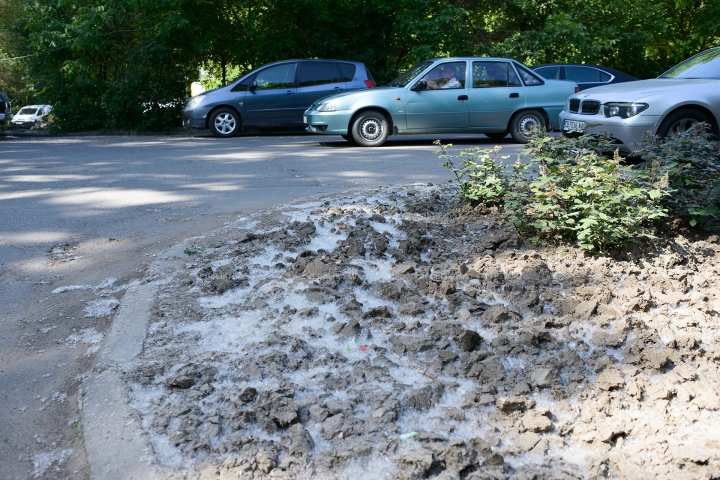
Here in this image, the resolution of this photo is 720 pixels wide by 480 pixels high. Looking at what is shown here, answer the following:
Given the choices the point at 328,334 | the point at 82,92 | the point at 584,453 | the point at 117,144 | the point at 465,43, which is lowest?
the point at 584,453

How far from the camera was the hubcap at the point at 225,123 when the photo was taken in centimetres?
1533

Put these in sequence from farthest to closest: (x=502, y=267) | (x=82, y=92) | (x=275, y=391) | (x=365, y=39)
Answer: (x=365, y=39) → (x=82, y=92) → (x=502, y=267) → (x=275, y=391)

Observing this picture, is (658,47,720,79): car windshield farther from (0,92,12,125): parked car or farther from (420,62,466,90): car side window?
(0,92,12,125): parked car

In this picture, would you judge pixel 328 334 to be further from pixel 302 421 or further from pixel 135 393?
pixel 135 393

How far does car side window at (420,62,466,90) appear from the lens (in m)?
12.5

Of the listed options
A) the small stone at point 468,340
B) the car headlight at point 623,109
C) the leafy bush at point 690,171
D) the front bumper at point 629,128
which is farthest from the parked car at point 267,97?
the small stone at point 468,340

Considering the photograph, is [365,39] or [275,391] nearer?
[275,391]

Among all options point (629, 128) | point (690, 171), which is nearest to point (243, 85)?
point (629, 128)

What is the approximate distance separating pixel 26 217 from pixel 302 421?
16.5ft

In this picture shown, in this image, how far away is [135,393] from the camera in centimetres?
310

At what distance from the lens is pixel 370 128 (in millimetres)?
12430

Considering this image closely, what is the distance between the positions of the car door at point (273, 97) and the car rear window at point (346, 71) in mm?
1095

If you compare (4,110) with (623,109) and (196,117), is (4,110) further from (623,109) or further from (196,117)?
(623,109)

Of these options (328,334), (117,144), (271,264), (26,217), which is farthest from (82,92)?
(328,334)
